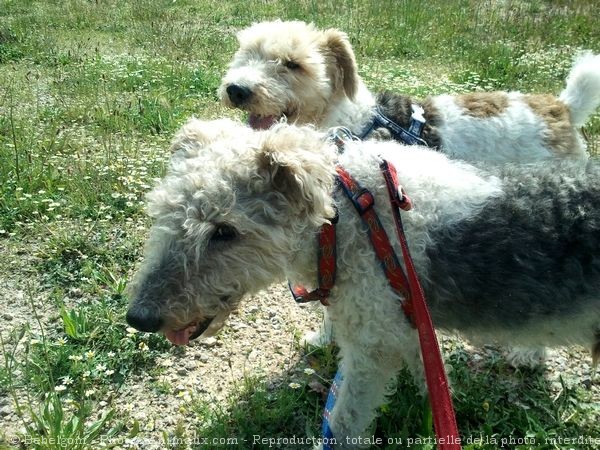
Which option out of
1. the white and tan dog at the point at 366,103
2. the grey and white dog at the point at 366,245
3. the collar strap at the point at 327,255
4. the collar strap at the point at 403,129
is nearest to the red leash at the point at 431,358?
the grey and white dog at the point at 366,245

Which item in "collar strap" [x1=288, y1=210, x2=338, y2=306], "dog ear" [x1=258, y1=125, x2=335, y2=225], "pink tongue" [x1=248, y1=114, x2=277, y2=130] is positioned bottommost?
"pink tongue" [x1=248, y1=114, x2=277, y2=130]

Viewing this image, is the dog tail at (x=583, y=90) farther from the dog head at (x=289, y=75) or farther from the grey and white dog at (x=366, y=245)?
the grey and white dog at (x=366, y=245)

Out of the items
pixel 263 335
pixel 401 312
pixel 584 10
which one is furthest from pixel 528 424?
pixel 584 10

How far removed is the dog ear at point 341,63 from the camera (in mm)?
4621

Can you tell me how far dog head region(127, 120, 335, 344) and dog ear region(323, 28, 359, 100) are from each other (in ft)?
7.85

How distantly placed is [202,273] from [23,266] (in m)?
2.65

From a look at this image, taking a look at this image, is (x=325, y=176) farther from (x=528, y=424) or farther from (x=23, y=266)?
(x=23, y=266)

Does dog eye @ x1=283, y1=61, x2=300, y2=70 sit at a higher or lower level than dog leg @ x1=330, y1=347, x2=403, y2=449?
higher

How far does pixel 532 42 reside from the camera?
10.4m

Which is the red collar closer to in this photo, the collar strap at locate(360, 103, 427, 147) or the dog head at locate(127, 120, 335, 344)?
the dog head at locate(127, 120, 335, 344)

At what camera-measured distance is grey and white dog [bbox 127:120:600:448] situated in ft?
7.37

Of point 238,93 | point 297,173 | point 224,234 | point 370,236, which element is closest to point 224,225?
point 224,234

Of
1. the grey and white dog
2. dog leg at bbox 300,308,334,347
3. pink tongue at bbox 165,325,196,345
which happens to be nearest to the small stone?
dog leg at bbox 300,308,334,347

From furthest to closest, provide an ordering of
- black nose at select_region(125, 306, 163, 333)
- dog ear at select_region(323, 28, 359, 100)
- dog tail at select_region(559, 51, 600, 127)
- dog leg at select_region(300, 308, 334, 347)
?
1. dog ear at select_region(323, 28, 359, 100)
2. dog tail at select_region(559, 51, 600, 127)
3. dog leg at select_region(300, 308, 334, 347)
4. black nose at select_region(125, 306, 163, 333)
